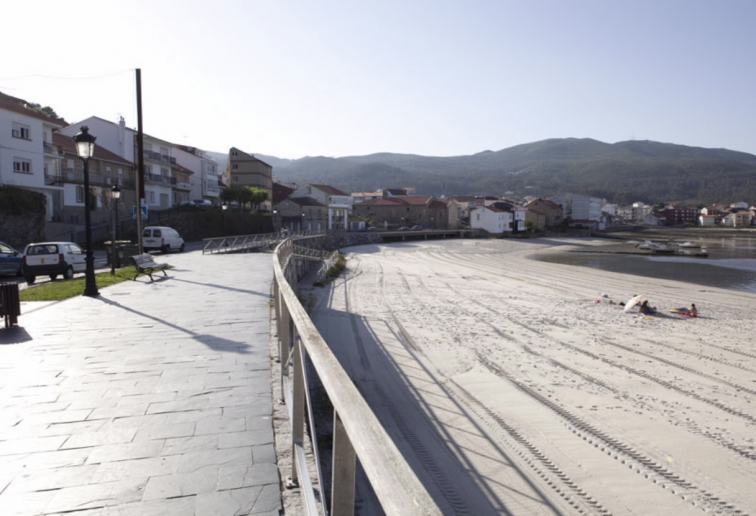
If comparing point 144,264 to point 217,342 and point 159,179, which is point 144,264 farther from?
point 159,179

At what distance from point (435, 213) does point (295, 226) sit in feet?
121

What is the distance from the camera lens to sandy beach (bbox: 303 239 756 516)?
5.82m

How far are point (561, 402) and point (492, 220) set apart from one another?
87398 mm

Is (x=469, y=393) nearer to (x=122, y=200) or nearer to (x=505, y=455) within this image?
(x=505, y=455)

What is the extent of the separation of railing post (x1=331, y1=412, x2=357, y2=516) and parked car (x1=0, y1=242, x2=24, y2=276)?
21899mm

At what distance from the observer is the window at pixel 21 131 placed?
3456cm

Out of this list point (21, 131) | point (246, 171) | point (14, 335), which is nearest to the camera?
point (14, 335)

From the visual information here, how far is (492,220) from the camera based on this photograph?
307 feet

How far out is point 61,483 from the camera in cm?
326

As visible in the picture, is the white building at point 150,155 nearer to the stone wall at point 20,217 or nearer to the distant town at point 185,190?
the distant town at point 185,190

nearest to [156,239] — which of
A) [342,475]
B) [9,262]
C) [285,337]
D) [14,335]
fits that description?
[9,262]

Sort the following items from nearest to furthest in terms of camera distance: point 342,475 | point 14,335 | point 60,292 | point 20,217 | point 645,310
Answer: point 342,475, point 14,335, point 60,292, point 645,310, point 20,217

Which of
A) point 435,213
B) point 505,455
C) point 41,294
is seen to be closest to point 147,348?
point 505,455

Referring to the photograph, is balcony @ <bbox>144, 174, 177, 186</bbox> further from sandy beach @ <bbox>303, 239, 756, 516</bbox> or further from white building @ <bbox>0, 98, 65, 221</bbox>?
sandy beach @ <bbox>303, 239, 756, 516</bbox>
